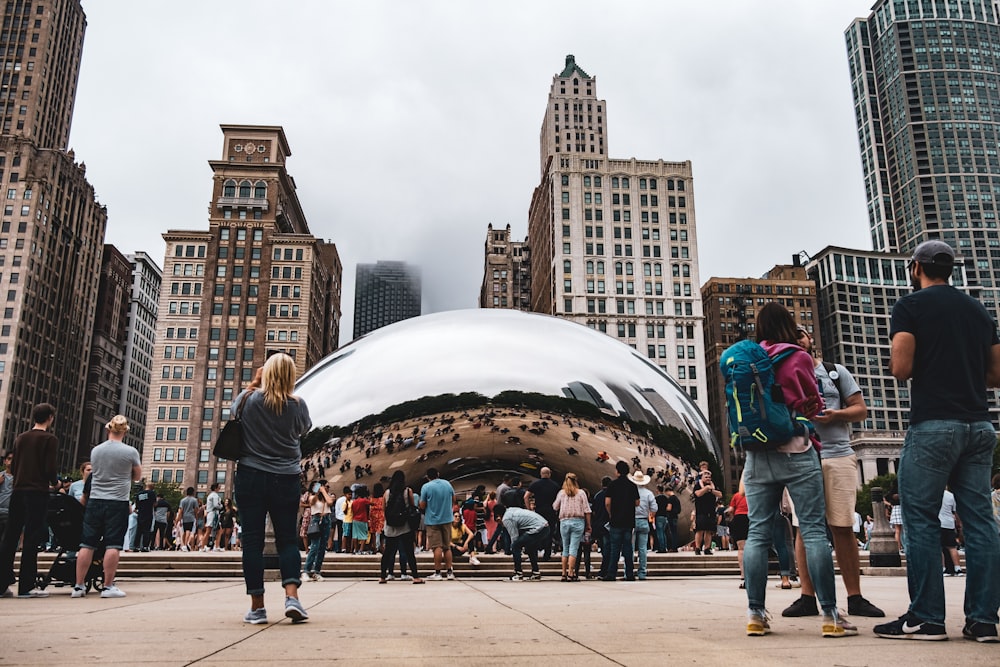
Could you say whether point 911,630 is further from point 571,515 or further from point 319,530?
point 319,530

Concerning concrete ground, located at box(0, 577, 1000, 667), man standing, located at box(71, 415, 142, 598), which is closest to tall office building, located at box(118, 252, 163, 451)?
man standing, located at box(71, 415, 142, 598)

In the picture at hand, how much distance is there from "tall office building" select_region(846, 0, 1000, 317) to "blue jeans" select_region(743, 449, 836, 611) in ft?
521

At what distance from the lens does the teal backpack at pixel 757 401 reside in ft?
13.7

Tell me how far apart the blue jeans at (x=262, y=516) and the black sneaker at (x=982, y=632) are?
3.77 meters

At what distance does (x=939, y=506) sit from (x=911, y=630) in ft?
2.08

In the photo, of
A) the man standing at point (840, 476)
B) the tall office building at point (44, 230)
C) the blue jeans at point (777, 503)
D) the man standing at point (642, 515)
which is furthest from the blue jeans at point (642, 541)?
the tall office building at point (44, 230)

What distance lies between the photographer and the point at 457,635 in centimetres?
414

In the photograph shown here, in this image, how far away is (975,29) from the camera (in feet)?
513

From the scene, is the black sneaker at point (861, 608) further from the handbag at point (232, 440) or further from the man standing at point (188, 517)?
the man standing at point (188, 517)

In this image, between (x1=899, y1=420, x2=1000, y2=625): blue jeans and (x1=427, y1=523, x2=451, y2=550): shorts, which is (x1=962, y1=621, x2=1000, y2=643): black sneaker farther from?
(x1=427, y1=523, x2=451, y2=550): shorts

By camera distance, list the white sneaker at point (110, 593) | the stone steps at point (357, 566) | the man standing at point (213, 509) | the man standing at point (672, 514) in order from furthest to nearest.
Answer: the man standing at point (213, 509) → the man standing at point (672, 514) → the stone steps at point (357, 566) → the white sneaker at point (110, 593)

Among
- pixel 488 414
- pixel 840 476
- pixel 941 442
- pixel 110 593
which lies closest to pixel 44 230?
pixel 488 414

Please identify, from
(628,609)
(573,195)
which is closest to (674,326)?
(573,195)

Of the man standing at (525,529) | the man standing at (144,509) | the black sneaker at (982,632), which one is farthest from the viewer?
the man standing at (144,509)
